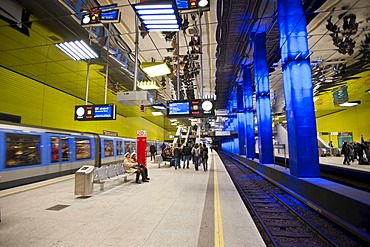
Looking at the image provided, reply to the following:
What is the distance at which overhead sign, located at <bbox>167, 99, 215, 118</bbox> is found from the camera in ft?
28.0

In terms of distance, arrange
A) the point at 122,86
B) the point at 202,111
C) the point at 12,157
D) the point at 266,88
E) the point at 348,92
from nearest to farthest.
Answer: the point at 12,157
the point at 202,111
the point at 266,88
the point at 122,86
the point at 348,92

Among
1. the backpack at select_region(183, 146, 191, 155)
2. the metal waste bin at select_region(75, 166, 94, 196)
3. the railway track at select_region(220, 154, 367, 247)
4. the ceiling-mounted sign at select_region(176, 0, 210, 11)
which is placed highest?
the ceiling-mounted sign at select_region(176, 0, 210, 11)

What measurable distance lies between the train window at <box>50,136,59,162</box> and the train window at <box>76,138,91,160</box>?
1.60m

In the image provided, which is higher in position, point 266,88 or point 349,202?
point 266,88

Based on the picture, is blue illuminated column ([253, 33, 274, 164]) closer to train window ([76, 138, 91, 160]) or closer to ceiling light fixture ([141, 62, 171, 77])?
ceiling light fixture ([141, 62, 171, 77])

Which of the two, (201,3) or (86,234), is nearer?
(86,234)

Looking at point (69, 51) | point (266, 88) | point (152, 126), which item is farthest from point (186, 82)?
point (152, 126)

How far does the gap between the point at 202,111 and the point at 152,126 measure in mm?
28505

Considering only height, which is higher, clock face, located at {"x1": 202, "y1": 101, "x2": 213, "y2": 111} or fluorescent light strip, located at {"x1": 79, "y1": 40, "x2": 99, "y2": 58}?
fluorescent light strip, located at {"x1": 79, "y1": 40, "x2": 99, "y2": 58}

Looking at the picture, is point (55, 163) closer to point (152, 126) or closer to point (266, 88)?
point (266, 88)

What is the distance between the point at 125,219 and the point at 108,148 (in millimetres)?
11325

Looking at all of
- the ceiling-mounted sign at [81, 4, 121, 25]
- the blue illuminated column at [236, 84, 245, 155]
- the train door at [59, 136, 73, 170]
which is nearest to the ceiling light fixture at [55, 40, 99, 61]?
the ceiling-mounted sign at [81, 4, 121, 25]

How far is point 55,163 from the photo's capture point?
8.90 metres

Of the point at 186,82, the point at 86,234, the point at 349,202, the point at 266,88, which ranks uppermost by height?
the point at 186,82
